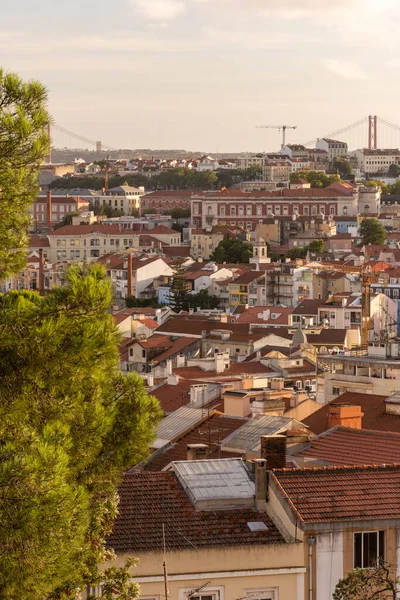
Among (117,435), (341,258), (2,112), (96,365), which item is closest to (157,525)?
(117,435)

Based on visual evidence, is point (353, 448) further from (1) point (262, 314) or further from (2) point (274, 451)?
(1) point (262, 314)

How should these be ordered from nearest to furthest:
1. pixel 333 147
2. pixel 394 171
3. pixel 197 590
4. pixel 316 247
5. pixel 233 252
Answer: pixel 197 590
pixel 233 252
pixel 316 247
pixel 394 171
pixel 333 147

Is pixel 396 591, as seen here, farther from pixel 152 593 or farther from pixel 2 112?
pixel 2 112

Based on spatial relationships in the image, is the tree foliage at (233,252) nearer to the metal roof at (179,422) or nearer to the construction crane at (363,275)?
the construction crane at (363,275)

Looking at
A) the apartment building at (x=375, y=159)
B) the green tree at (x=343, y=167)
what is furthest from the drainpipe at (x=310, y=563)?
the apartment building at (x=375, y=159)

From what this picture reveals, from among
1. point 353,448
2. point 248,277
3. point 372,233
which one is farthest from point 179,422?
point 372,233

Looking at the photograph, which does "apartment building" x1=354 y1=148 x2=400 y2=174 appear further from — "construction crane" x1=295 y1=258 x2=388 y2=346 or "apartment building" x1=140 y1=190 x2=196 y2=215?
"construction crane" x1=295 y1=258 x2=388 y2=346

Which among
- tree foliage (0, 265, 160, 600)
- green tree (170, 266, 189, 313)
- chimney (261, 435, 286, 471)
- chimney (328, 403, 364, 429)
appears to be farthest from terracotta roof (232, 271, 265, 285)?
tree foliage (0, 265, 160, 600)
